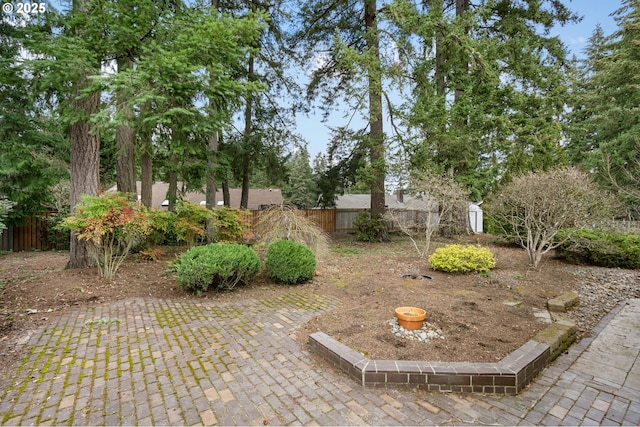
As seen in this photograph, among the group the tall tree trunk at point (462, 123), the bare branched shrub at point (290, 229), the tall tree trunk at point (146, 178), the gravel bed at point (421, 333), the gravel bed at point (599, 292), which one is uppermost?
the tall tree trunk at point (462, 123)

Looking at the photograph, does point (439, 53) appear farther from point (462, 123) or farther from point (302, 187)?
point (302, 187)

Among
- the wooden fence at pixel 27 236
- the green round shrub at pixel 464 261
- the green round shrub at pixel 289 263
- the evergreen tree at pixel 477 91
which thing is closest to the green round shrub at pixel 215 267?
the green round shrub at pixel 289 263

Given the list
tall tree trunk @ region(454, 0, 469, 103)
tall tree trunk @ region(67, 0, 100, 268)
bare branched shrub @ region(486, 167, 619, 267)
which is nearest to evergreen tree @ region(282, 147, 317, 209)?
tall tree trunk @ region(454, 0, 469, 103)

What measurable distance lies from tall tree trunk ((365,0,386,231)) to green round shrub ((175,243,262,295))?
677cm

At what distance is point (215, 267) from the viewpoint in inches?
198

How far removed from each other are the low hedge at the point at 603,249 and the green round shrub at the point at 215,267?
7255mm

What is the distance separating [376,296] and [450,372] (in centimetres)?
255

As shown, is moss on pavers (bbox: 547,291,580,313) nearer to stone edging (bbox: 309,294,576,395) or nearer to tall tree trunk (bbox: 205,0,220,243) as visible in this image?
stone edging (bbox: 309,294,576,395)

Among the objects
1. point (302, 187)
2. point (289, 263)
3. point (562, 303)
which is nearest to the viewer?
point (562, 303)

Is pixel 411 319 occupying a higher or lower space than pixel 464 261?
lower

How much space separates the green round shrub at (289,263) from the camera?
19.4 feet

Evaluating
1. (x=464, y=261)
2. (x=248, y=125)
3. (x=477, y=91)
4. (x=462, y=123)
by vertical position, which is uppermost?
(x=477, y=91)

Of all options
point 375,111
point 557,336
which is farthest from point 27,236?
point 557,336

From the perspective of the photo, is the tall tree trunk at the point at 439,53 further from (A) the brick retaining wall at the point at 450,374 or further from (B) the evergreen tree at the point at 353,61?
(A) the brick retaining wall at the point at 450,374
